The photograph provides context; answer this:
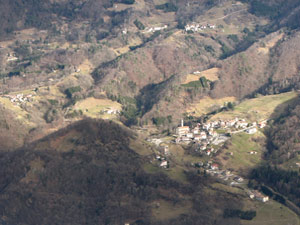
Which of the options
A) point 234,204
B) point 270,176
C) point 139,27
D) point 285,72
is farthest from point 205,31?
point 234,204

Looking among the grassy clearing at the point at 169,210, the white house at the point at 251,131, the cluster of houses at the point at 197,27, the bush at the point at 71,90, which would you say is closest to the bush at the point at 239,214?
the grassy clearing at the point at 169,210

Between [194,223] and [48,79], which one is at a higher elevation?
[194,223]

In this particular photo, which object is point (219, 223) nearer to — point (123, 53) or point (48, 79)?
point (48, 79)

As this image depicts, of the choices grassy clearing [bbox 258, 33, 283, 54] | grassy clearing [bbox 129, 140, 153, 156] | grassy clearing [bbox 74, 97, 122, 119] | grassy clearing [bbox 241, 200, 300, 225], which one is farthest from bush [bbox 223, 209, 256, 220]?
grassy clearing [bbox 258, 33, 283, 54]

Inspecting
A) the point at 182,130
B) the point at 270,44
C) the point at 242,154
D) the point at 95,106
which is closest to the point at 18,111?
the point at 95,106

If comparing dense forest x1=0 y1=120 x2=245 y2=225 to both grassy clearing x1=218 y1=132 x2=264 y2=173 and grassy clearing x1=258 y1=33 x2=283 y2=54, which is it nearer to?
grassy clearing x1=218 y1=132 x2=264 y2=173

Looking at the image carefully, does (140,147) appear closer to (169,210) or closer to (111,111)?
(169,210)

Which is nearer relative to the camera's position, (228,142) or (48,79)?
(228,142)
